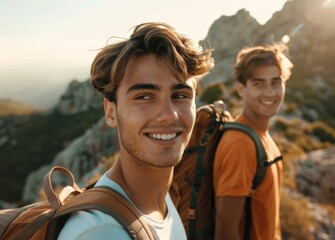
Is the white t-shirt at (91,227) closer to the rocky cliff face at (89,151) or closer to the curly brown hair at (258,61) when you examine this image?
the curly brown hair at (258,61)

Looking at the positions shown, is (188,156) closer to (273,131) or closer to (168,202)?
(168,202)

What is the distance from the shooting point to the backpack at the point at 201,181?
3271 millimetres

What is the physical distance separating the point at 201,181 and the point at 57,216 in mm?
1966

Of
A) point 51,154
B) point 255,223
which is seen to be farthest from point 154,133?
point 51,154

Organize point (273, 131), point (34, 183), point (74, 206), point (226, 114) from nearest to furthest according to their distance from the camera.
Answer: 1. point (74, 206)
2. point (226, 114)
3. point (273, 131)
4. point (34, 183)

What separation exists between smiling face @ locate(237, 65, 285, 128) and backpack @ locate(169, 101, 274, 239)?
2.15ft

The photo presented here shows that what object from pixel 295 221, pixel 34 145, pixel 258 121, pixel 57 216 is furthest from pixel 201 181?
pixel 34 145

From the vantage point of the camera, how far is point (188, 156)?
11.1ft

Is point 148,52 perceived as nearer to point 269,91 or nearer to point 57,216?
point 57,216

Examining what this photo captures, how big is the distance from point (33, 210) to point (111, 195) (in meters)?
0.43

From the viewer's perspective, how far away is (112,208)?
160cm

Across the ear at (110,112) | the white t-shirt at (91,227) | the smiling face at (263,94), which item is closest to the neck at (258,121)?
the smiling face at (263,94)

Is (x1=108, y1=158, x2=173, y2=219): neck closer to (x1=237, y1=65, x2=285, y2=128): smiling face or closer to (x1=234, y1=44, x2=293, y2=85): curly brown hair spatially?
(x1=237, y1=65, x2=285, y2=128): smiling face

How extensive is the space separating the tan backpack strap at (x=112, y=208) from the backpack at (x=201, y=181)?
1.65 metres
